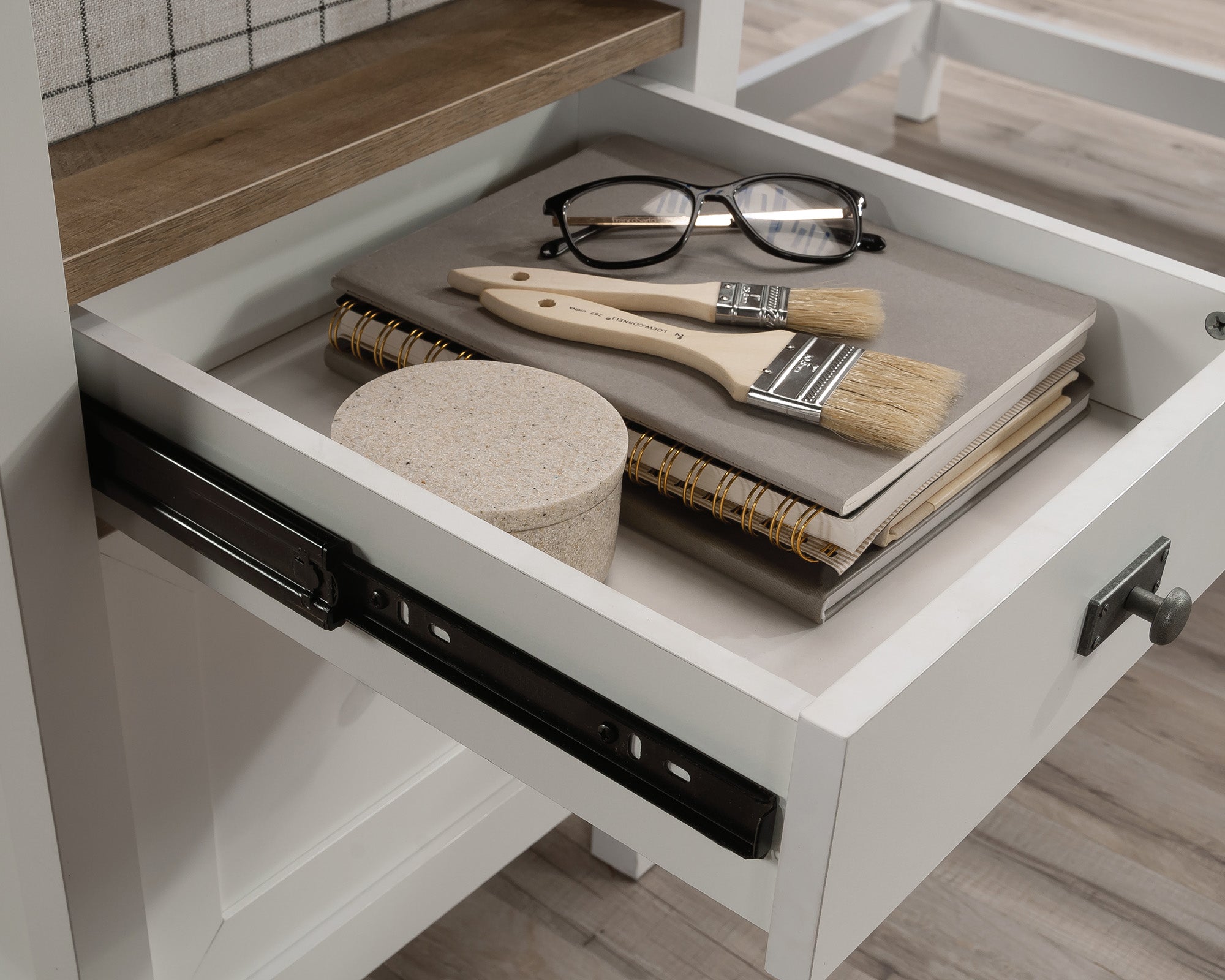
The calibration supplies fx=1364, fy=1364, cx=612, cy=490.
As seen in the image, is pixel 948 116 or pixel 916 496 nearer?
pixel 916 496

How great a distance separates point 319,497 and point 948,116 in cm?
149

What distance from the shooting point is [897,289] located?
632mm

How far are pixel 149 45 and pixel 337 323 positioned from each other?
146mm

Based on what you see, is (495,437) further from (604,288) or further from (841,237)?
(841,237)

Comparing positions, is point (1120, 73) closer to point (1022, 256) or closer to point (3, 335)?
point (1022, 256)

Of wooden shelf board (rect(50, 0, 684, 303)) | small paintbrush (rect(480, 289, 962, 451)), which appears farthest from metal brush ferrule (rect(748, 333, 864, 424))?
wooden shelf board (rect(50, 0, 684, 303))

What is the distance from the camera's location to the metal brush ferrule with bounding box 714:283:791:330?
1.93 ft

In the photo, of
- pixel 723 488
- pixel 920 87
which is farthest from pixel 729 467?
pixel 920 87

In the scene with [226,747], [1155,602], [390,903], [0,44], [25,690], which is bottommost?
[390,903]

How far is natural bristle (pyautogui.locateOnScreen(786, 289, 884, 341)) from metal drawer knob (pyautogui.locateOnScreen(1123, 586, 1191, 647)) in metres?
0.16

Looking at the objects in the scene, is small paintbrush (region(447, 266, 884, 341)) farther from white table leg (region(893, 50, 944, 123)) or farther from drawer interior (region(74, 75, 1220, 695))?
white table leg (region(893, 50, 944, 123))

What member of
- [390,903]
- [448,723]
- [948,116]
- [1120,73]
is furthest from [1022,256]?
[948,116]

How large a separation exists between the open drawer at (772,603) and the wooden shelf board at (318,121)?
0.14 ft

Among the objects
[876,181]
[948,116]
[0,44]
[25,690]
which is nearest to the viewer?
[0,44]
